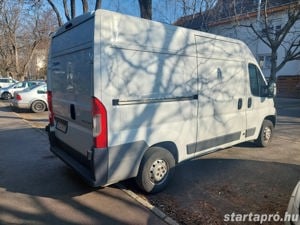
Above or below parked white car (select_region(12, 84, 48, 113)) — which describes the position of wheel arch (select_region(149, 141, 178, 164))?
below

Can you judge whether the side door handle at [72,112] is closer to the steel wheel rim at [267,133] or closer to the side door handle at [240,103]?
the side door handle at [240,103]

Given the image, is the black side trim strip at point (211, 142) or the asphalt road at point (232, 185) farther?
the black side trim strip at point (211, 142)

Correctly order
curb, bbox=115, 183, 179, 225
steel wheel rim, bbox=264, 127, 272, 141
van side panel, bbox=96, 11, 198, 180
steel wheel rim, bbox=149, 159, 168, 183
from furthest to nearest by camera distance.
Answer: steel wheel rim, bbox=264, 127, 272, 141, steel wheel rim, bbox=149, 159, 168, 183, van side panel, bbox=96, 11, 198, 180, curb, bbox=115, 183, 179, 225

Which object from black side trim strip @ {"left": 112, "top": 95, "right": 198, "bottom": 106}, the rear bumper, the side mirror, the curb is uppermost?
the side mirror

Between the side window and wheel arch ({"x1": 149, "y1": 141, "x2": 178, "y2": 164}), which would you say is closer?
wheel arch ({"x1": 149, "y1": 141, "x2": 178, "y2": 164})

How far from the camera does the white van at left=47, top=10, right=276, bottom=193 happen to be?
3.24 metres

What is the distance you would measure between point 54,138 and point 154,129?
207 cm

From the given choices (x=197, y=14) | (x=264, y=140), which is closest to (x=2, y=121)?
(x=264, y=140)

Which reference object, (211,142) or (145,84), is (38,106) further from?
(145,84)

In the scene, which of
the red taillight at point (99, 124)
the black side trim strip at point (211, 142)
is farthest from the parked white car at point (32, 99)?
the red taillight at point (99, 124)

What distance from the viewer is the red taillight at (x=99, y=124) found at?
3.15 meters

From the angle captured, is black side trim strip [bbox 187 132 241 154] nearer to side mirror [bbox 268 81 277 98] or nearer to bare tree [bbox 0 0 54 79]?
side mirror [bbox 268 81 277 98]

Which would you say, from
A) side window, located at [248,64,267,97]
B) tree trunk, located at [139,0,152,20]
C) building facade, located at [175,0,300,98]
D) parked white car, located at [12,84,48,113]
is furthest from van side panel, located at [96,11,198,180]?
parked white car, located at [12,84,48,113]

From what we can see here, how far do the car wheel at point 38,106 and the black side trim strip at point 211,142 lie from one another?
10.3 meters
